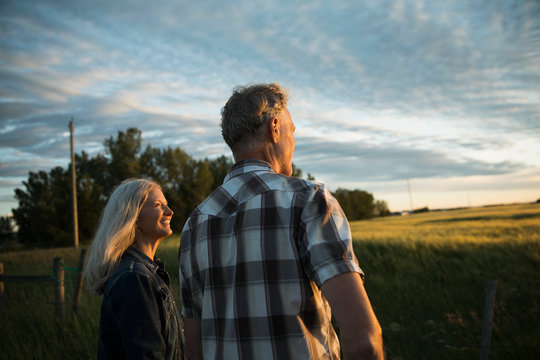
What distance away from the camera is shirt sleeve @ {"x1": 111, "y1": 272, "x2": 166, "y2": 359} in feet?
5.28

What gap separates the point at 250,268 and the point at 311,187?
1.12 feet

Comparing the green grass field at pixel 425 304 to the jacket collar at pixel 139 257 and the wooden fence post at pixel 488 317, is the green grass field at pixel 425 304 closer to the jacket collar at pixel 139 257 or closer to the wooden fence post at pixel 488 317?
the wooden fence post at pixel 488 317

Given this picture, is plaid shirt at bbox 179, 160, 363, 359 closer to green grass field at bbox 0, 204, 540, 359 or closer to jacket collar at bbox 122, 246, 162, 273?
jacket collar at bbox 122, 246, 162, 273

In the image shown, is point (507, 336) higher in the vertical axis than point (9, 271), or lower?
lower

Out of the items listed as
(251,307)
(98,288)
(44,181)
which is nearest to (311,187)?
(251,307)

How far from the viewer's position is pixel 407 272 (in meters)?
10.6

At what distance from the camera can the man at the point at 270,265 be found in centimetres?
108

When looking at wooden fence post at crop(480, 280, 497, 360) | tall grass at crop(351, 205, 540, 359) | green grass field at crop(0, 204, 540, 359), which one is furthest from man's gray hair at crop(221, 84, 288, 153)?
wooden fence post at crop(480, 280, 497, 360)

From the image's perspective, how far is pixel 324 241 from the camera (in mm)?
1114

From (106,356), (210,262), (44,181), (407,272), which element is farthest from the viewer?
(44,181)

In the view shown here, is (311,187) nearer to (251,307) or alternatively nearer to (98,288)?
(251,307)

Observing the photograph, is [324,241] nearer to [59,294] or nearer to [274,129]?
[274,129]

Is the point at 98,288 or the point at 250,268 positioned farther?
the point at 98,288

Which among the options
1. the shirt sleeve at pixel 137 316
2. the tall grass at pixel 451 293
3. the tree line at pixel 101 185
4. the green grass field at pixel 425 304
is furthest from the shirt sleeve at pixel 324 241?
the tree line at pixel 101 185
